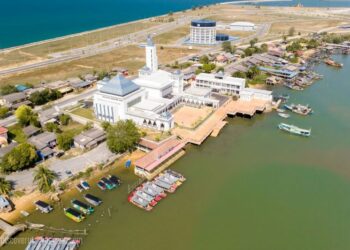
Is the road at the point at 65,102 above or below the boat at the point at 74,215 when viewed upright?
above

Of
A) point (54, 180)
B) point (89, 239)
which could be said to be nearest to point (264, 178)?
point (89, 239)

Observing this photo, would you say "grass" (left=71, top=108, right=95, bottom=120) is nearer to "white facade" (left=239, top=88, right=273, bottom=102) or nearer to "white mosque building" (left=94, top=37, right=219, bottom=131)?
"white mosque building" (left=94, top=37, right=219, bottom=131)

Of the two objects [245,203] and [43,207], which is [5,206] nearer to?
[43,207]

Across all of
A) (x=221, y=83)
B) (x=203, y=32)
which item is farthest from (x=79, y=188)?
(x=203, y=32)

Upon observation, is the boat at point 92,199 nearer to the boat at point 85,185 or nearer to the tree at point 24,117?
the boat at point 85,185

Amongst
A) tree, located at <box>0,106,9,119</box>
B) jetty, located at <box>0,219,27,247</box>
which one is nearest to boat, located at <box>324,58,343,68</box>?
tree, located at <box>0,106,9,119</box>

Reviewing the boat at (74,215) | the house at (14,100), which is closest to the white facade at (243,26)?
the house at (14,100)
